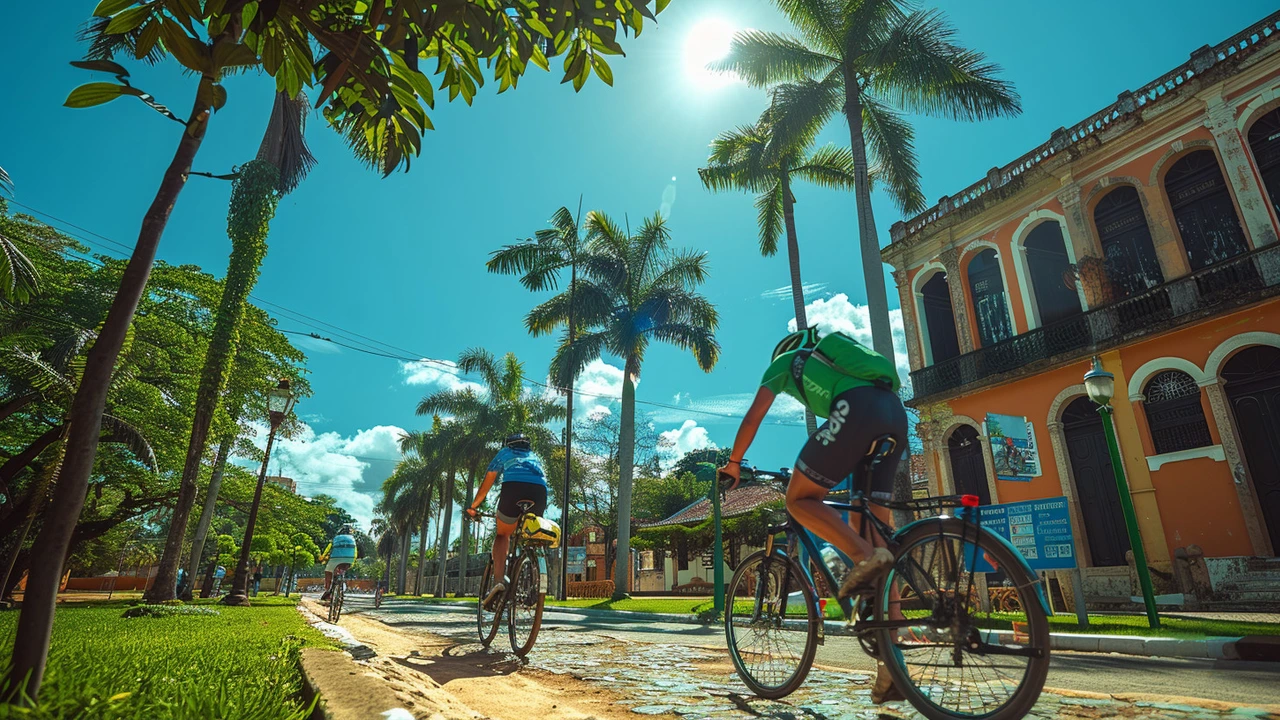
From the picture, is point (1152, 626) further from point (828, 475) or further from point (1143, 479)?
point (828, 475)

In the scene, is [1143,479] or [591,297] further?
[591,297]

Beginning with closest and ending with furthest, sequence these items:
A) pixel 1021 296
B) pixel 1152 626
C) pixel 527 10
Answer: pixel 527 10, pixel 1152 626, pixel 1021 296

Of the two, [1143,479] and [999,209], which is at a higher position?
[999,209]

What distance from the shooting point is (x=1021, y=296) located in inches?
598

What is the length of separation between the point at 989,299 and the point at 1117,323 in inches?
136

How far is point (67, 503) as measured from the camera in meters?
1.81

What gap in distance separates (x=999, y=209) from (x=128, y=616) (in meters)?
18.7

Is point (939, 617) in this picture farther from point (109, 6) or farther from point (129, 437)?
point (129, 437)

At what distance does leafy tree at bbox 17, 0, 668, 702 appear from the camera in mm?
1762

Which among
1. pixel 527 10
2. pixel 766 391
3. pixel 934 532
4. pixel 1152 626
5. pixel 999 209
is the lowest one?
pixel 1152 626

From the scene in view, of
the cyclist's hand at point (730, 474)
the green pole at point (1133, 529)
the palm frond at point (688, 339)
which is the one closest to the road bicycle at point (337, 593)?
the cyclist's hand at point (730, 474)

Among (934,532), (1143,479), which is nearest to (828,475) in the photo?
(934,532)

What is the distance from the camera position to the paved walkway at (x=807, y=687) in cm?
258

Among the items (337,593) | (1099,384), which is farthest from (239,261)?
(1099,384)
